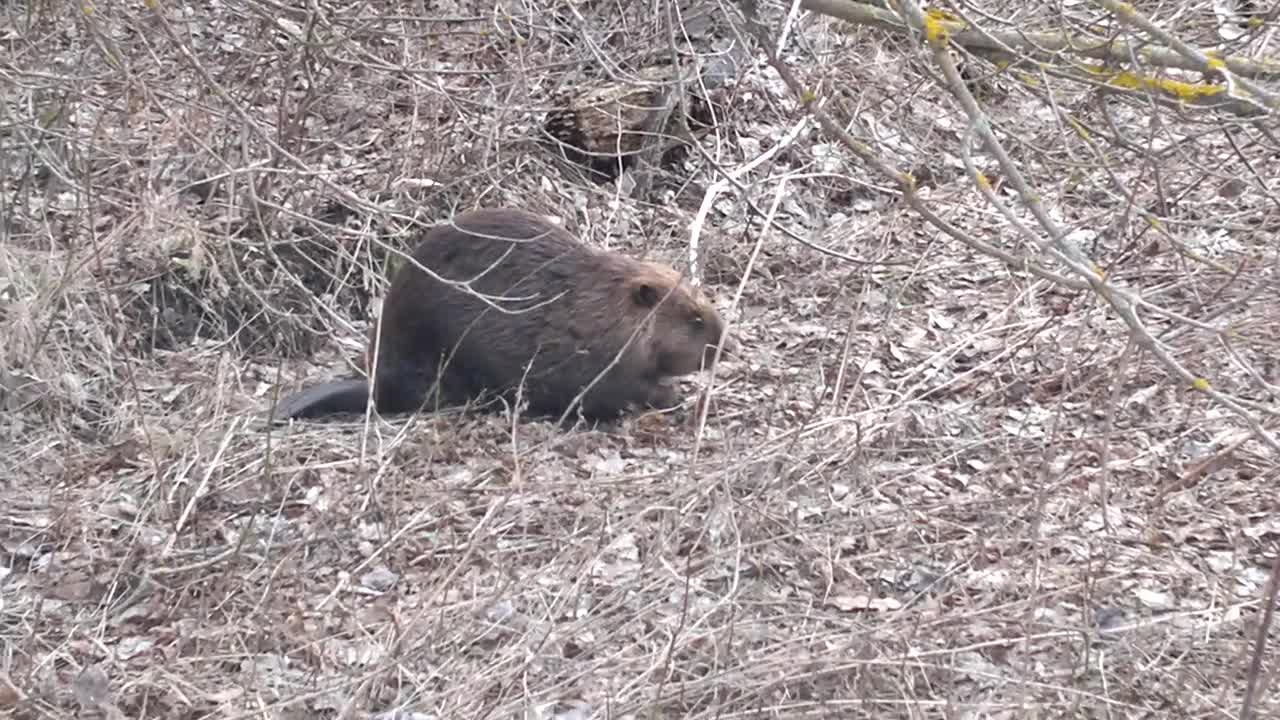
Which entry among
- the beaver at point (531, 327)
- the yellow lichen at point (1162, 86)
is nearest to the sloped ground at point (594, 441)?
the beaver at point (531, 327)

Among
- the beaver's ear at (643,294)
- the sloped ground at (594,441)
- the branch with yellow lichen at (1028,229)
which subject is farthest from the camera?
the beaver's ear at (643,294)

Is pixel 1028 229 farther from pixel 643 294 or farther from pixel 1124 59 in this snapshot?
pixel 643 294

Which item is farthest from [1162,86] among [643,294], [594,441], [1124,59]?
[594,441]

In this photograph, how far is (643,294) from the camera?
5230mm

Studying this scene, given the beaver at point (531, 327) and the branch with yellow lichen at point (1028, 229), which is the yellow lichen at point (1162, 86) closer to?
the branch with yellow lichen at point (1028, 229)

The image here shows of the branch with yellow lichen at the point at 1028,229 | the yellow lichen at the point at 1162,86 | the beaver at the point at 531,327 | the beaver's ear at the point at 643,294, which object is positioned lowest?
the beaver at the point at 531,327

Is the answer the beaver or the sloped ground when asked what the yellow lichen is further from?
the beaver

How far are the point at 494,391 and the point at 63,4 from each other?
281cm

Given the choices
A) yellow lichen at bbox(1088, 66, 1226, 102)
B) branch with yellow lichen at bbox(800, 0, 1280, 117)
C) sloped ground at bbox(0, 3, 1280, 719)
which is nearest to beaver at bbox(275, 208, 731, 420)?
sloped ground at bbox(0, 3, 1280, 719)

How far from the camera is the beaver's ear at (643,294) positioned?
17.1 ft

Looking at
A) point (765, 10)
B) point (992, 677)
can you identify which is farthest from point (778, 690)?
point (765, 10)

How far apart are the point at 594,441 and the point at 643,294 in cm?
55

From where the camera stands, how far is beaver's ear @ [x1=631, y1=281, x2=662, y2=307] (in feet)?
17.1

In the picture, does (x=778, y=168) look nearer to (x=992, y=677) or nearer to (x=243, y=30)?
(x=243, y=30)
